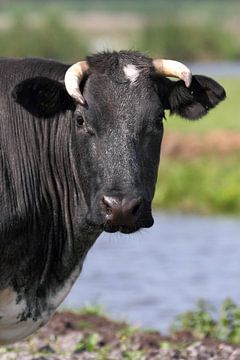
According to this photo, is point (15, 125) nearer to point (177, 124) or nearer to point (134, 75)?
point (134, 75)

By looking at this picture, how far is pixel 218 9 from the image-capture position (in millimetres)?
128750

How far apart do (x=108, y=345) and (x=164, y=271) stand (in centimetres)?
675

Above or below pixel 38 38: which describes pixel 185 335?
above

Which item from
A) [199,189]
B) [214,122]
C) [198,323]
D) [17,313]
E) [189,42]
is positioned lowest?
[189,42]

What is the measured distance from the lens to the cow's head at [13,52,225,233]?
7.74 m

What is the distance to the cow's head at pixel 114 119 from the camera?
7738mm

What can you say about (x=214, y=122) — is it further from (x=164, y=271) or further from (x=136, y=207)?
(x=136, y=207)

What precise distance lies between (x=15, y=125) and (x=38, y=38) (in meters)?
56.3

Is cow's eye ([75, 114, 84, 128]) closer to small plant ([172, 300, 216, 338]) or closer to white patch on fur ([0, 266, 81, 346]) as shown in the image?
white patch on fur ([0, 266, 81, 346])

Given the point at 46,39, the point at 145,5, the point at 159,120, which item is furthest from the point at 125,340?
the point at 145,5

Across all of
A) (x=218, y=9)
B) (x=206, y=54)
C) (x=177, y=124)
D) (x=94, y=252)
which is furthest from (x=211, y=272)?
(x=218, y=9)

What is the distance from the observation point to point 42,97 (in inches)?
324

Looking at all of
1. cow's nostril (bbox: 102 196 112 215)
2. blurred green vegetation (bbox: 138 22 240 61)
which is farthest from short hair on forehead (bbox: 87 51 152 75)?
blurred green vegetation (bbox: 138 22 240 61)

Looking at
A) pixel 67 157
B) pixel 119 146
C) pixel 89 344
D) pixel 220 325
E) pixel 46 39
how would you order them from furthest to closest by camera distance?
pixel 46 39
pixel 220 325
pixel 89 344
pixel 67 157
pixel 119 146
